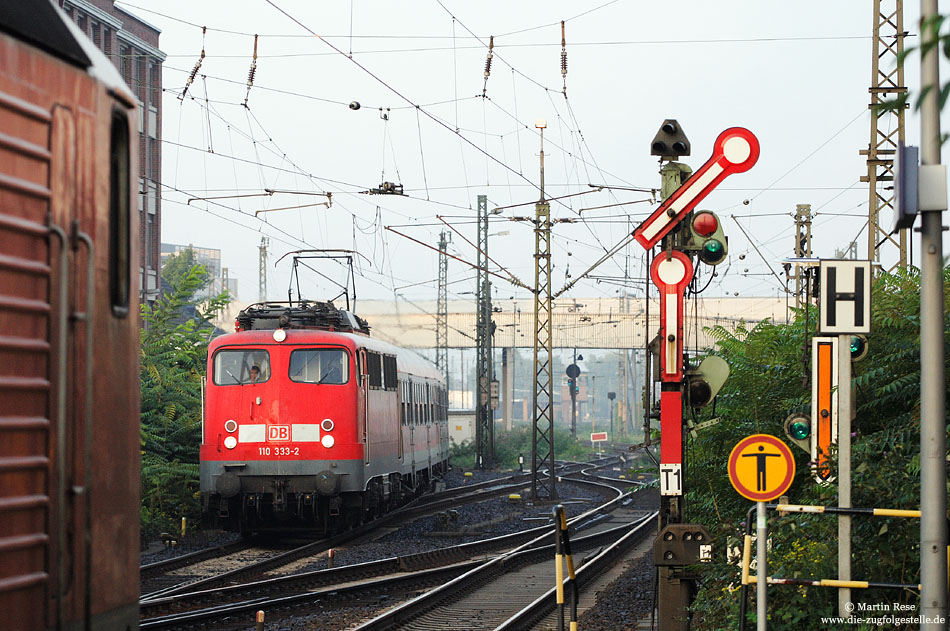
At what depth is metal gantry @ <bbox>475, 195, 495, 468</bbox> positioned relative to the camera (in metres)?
38.9

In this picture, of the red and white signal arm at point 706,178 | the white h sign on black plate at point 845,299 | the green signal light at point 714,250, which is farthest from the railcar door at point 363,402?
the white h sign on black plate at point 845,299

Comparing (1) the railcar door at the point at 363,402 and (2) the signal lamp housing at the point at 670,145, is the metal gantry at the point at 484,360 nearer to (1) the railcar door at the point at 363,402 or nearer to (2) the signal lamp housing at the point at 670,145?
(1) the railcar door at the point at 363,402

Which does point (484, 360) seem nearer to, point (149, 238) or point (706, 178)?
point (149, 238)

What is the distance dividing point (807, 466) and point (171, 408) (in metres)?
13.2

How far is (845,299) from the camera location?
310 inches

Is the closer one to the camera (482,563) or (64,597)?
(64,597)

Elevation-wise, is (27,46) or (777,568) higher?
(27,46)

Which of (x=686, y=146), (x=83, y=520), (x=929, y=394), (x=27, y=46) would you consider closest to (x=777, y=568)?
(x=929, y=394)

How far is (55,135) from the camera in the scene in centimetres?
412

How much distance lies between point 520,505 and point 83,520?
960 inches

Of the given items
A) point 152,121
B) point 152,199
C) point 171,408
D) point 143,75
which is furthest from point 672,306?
point 143,75

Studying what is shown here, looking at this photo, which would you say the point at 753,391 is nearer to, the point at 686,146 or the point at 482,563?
the point at 686,146

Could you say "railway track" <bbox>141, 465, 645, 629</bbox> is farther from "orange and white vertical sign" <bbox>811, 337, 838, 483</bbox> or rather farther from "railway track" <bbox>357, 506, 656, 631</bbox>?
"orange and white vertical sign" <bbox>811, 337, 838, 483</bbox>

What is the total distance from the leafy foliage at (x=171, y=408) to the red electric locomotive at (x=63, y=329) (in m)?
15.4
